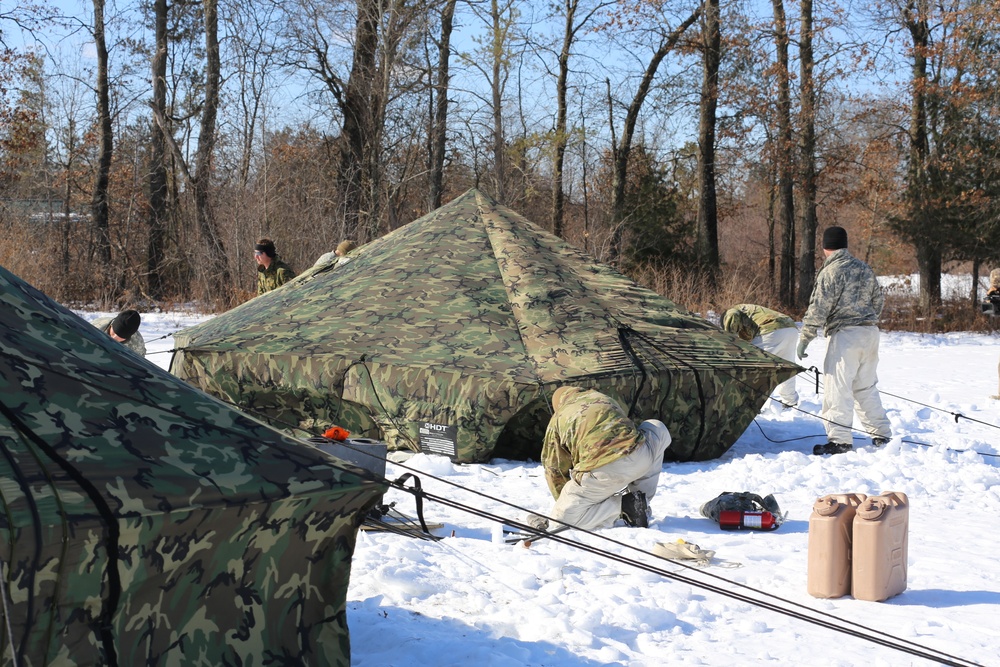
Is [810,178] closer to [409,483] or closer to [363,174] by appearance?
[363,174]

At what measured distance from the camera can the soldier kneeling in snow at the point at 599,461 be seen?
5516 millimetres

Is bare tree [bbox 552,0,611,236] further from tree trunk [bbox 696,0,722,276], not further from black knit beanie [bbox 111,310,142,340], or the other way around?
black knit beanie [bbox 111,310,142,340]

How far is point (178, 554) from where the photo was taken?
2969mm

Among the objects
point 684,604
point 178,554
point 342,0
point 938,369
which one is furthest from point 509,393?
point 342,0

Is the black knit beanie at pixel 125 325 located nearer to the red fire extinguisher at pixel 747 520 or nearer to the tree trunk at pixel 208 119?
the red fire extinguisher at pixel 747 520

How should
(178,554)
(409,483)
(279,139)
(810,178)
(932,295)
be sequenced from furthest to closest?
1. (279,139)
2. (810,178)
3. (932,295)
4. (409,483)
5. (178,554)

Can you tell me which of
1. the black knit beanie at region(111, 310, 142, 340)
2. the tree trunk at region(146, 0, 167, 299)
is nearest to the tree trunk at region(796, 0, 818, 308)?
the tree trunk at region(146, 0, 167, 299)

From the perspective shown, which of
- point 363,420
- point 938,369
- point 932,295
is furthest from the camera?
point 932,295

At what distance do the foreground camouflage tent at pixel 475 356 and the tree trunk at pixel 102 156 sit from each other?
15413 mm

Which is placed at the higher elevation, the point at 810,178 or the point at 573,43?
the point at 573,43

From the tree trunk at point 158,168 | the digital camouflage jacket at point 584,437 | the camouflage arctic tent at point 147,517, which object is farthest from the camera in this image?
the tree trunk at point 158,168

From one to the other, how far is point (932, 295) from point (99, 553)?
2279cm

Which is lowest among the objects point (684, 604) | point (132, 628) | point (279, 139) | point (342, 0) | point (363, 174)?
point (684, 604)

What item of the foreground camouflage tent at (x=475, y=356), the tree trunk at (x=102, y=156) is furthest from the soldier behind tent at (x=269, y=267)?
the tree trunk at (x=102, y=156)
